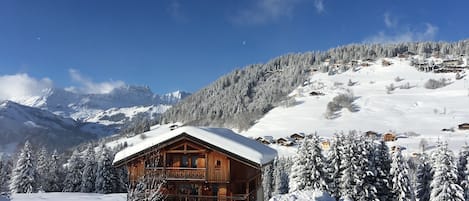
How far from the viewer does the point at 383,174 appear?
38469 mm

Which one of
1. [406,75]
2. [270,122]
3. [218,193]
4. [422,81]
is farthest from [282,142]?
[406,75]

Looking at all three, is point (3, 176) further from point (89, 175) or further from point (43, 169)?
point (43, 169)

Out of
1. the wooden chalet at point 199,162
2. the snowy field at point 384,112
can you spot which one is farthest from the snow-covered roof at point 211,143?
the snowy field at point 384,112

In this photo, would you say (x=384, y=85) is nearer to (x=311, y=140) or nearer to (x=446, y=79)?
(x=446, y=79)

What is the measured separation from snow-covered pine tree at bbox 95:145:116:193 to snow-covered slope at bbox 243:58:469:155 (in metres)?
65.6

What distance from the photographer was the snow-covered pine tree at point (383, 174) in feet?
126

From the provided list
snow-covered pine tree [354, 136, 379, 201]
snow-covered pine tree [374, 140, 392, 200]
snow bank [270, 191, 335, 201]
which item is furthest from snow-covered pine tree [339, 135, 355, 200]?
snow bank [270, 191, 335, 201]

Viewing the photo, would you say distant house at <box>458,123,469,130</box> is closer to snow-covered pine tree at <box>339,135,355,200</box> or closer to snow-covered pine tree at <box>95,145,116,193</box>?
snow-covered pine tree at <box>339,135,355,200</box>

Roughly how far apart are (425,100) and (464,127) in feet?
124

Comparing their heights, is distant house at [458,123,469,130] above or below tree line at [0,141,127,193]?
above

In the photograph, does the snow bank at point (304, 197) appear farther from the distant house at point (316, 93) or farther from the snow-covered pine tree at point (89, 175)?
the distant house at point (316, 93)

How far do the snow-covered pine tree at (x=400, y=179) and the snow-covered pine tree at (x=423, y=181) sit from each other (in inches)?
128

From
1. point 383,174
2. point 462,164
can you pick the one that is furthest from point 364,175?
point 462,164

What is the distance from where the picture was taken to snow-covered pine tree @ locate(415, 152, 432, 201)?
40375 mm
